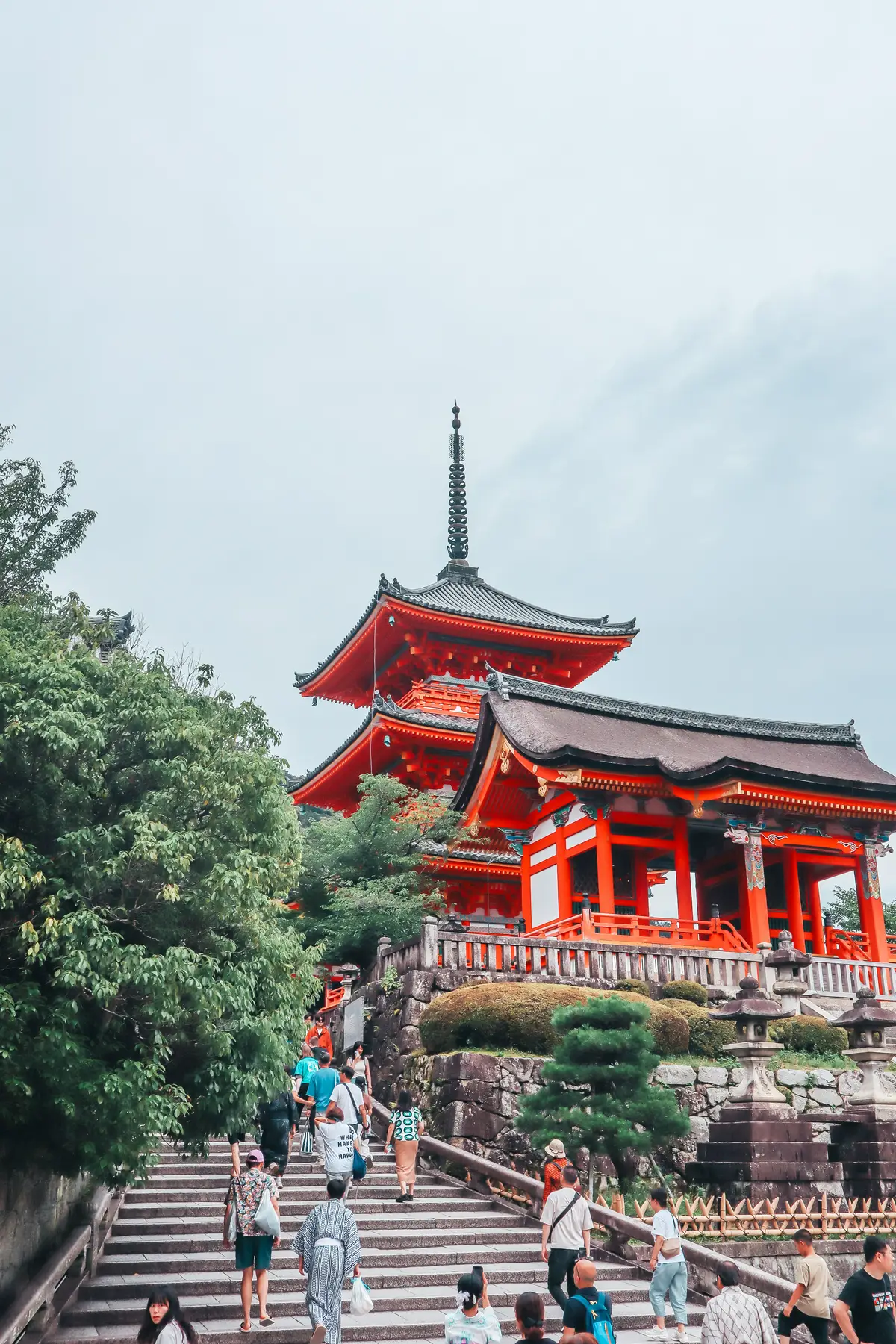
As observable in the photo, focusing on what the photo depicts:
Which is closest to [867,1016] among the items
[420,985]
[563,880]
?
[420,985]

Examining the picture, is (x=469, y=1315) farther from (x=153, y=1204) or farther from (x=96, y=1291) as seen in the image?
(x=153, y=1204)

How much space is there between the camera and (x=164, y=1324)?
313 inches

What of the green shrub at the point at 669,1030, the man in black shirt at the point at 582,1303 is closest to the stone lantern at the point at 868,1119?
the green shrub at the point at 669,1030

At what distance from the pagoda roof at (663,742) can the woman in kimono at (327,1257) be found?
45.7ft

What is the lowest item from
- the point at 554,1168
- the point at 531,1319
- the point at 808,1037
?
the point at 531,1319

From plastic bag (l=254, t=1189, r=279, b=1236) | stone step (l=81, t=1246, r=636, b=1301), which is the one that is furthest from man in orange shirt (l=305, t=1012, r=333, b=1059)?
plastic bag (l=254, t=1189, r=279, b=1236)

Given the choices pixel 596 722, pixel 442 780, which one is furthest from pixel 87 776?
pixel 442 780

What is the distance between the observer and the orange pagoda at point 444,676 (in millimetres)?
30859

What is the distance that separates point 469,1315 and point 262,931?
4.63 metres

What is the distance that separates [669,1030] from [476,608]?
2280cm

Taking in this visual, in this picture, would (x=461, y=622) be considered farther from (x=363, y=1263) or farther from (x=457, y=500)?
(x=363, y=1263)

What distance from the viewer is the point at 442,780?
34.5 metres

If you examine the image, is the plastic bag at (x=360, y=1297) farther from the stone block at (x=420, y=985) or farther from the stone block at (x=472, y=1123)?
the stone block at (x=420, y=985)

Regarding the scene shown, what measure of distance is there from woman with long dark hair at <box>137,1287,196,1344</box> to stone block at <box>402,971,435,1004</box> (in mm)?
10982
